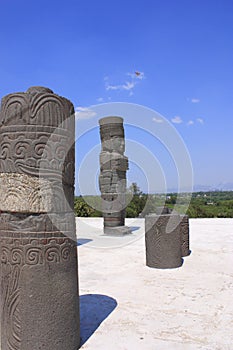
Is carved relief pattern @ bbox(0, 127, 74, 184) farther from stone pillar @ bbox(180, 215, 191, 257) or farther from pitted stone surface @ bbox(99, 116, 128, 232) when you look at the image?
pitted stone surface @ bbox(99, 116, 128, 232)

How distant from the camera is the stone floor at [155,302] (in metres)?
3.39

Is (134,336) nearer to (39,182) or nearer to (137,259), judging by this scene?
(39,182)

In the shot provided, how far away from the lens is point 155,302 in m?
4.54

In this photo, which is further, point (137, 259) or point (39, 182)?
point (137, 259)

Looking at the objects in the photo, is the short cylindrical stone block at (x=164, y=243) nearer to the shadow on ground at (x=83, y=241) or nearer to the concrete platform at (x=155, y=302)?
the concrete platform at (x=155, y=302)

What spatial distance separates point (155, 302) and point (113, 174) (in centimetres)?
711

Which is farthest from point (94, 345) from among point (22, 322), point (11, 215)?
point (11, 215)

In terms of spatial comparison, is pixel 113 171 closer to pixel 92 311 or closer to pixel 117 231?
pixel 117 231

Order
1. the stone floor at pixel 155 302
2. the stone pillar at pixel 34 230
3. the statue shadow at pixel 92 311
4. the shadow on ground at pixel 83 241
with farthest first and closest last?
the shadow on ground at pixel 83 241 → the statue shadow at pixel 92 311 → the stone floor at pixel 155 302 → the stone pillar at pixel 34 230

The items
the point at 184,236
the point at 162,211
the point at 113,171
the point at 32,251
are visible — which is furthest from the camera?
the point at 113,171

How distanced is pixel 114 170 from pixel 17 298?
8.59 m

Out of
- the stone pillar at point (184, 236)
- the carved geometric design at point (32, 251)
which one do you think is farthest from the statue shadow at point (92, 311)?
the stone pillar at point (184, 236)

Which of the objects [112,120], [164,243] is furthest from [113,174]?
[164,243]

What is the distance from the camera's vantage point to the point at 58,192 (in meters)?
3.06
